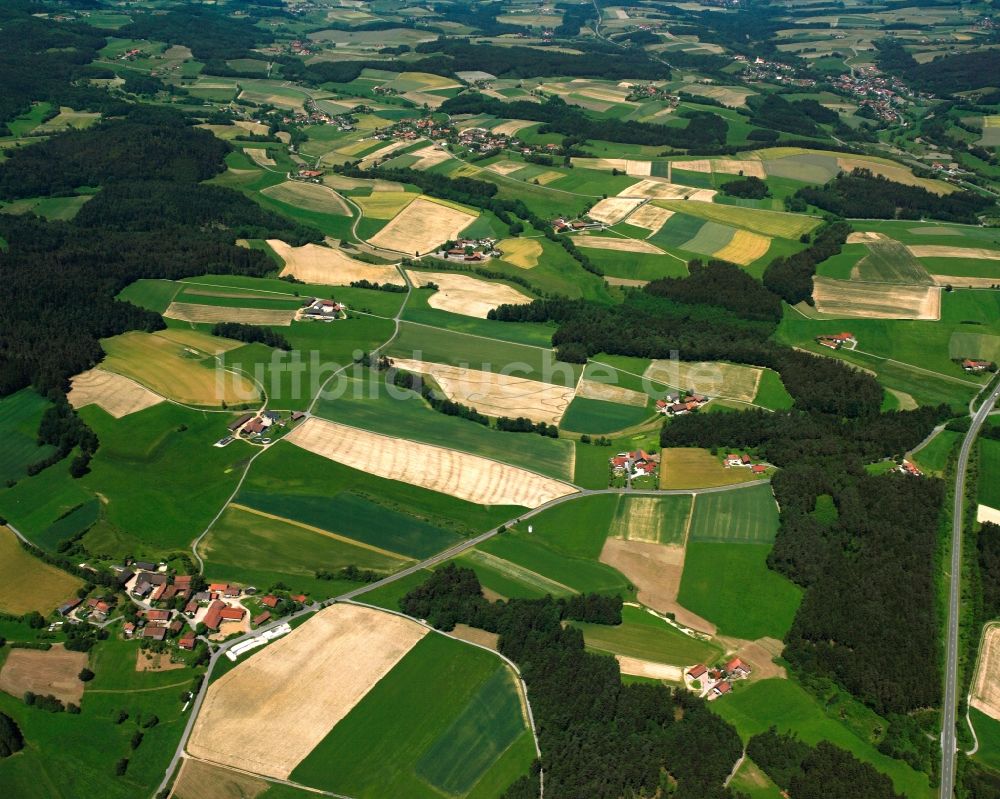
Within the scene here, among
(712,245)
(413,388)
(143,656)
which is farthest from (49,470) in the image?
(712,245)

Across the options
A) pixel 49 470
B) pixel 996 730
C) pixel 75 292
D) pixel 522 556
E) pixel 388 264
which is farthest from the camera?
pixel 388 264

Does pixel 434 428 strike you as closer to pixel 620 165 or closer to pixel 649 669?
pixel 649 669

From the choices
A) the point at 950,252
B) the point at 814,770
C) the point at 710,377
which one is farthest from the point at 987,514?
the point at 950,252

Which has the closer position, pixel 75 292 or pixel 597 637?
pixel 597 637

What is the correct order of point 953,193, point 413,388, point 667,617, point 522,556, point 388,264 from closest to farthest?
point 667,617 → point 522,556 → point 413,388 → point 388,264 → point 953,193

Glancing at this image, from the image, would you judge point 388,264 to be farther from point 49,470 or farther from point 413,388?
point 49,470
